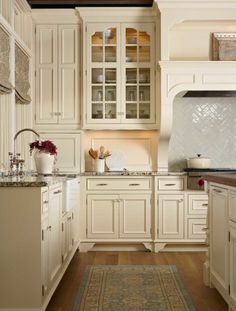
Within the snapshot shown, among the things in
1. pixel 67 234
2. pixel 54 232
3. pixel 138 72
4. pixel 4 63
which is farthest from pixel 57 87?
pixel 54 232

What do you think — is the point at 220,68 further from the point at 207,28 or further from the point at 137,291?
the point at 137,291

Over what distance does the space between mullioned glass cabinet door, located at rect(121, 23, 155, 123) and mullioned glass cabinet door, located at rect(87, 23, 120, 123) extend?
0.08 metres

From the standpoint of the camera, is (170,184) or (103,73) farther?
(103,73)

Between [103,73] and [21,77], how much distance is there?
1.00 m

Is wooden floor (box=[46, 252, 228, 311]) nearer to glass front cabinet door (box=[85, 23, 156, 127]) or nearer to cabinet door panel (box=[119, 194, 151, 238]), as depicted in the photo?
cabinet door panel (box=[119, 194, 151, 238])

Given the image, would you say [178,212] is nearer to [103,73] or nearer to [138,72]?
[138,72]

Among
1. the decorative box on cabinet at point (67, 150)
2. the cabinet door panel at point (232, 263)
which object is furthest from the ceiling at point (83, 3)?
the cabinet door panel at point (232, 263)

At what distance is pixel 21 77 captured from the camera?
4043 mm

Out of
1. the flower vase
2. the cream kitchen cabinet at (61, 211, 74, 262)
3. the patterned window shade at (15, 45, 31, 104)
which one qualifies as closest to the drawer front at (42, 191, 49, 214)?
the cream kitchen cabinet at (61, 211, 74, 262)

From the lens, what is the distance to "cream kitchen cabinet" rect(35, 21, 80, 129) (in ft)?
15.0

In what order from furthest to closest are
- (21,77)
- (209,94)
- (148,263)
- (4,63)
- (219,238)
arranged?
(209,94), (21,77), (148,263), (4,63), (219,238)

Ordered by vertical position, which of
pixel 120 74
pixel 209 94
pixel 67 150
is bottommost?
pixel 67 150

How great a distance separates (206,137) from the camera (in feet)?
15.9

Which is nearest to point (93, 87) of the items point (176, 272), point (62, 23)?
point (62, 23)
